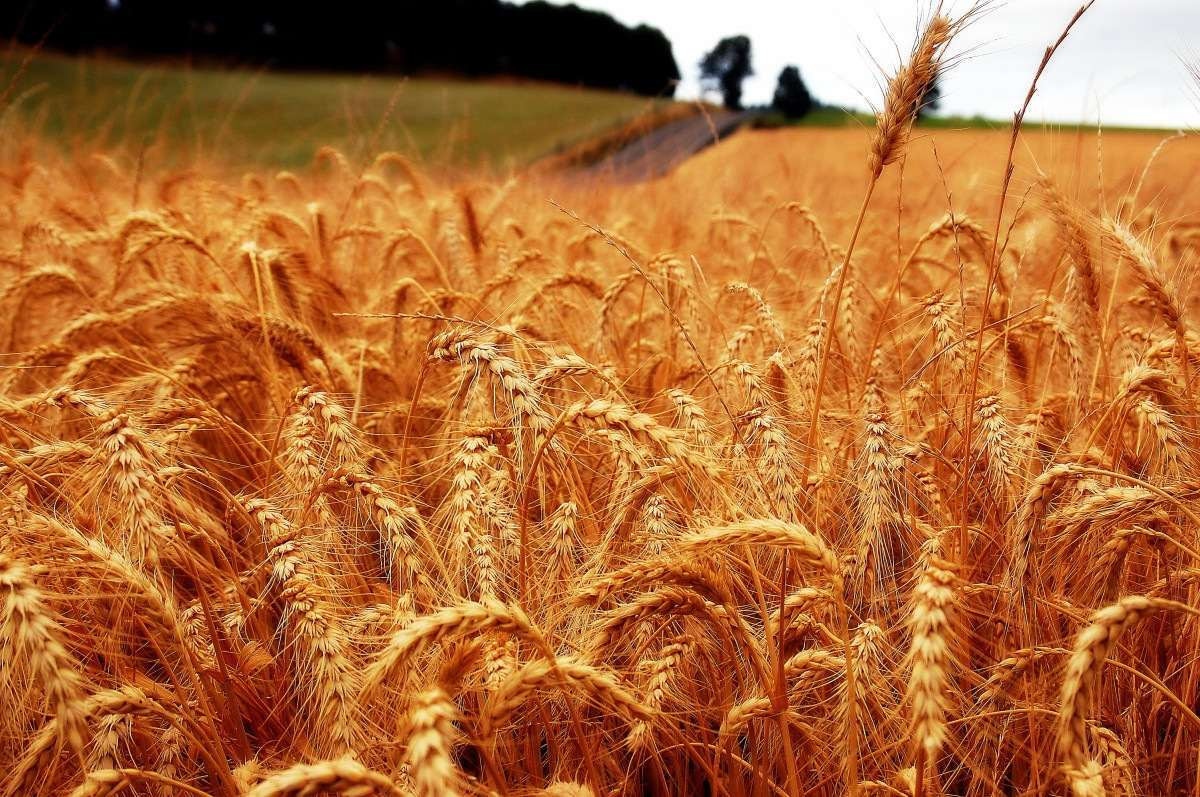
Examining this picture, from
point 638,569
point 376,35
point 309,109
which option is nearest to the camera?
point 638,569

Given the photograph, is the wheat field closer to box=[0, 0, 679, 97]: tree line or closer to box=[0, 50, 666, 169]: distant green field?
box=[0, 50, 666, 169]: distant green field

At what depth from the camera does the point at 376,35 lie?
120ft

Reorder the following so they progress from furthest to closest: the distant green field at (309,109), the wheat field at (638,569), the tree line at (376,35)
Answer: the tree line at (376,35) → the distant green field at (309,109) → the wheat field at (638,569)

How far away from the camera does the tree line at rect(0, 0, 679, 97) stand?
25875 millimetres

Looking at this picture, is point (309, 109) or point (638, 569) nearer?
point (638, 569)

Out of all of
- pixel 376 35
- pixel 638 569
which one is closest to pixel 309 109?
pixel 376 35

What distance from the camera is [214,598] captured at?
5.61 feet

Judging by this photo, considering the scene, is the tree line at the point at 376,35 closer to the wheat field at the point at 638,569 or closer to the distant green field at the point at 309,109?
the distant green field at the point at 309,109

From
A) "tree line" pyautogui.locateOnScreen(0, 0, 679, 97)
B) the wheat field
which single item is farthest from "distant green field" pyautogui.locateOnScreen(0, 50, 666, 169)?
the wheat field

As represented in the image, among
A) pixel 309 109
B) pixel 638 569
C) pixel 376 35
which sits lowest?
pixel 638 569

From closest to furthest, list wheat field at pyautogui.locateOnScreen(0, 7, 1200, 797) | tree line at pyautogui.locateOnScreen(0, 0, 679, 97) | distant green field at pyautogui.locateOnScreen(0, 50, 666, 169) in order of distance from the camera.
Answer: wheat field at pyautogui.locateOnScreen(0, 7, 1200, 797)
distant green field at pyautogui.locateOnScreen(0, 50, 666, 169)
tree line at pyautogui.locateOnScreen(0, 0, 679, 97)

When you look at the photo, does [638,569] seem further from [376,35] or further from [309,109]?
[376,35]

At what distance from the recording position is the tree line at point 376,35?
25875 millimetres

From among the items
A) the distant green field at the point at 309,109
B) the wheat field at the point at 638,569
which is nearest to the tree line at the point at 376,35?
the distant green field at the point at 309,109
